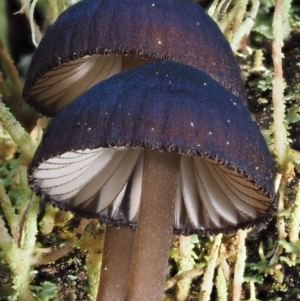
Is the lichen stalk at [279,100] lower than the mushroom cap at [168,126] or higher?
higher

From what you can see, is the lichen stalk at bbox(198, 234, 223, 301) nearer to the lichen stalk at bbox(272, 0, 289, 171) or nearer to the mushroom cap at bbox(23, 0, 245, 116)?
the lichen stalk at bbox(272, 0, 289, 171)

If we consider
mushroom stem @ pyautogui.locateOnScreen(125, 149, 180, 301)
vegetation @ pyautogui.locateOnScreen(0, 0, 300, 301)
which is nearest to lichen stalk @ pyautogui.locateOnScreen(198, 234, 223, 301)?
vegetation @ pyautogui.locateOnScreen(0, 0, 300, 301)

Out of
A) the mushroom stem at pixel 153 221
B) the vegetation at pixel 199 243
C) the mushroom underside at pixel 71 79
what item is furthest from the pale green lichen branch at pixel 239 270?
the mushroom underside at pixel 71 79

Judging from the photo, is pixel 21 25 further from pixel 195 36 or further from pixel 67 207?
pixel 195 36

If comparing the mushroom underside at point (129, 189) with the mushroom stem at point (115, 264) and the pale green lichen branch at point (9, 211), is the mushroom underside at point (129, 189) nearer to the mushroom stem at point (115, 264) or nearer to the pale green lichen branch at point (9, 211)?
the mushroom stem at point (115, 264)

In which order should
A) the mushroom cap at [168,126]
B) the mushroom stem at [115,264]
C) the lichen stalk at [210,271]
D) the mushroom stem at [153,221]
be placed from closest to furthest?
the mushroom cap at [168,126] → the mushroom stem at [153,221] → the mushroom stem at [115,264] → the lichen stalk at [210,271]

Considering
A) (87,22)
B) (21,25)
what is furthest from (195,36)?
(21,25)

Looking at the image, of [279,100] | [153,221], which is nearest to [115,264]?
[153,221]
